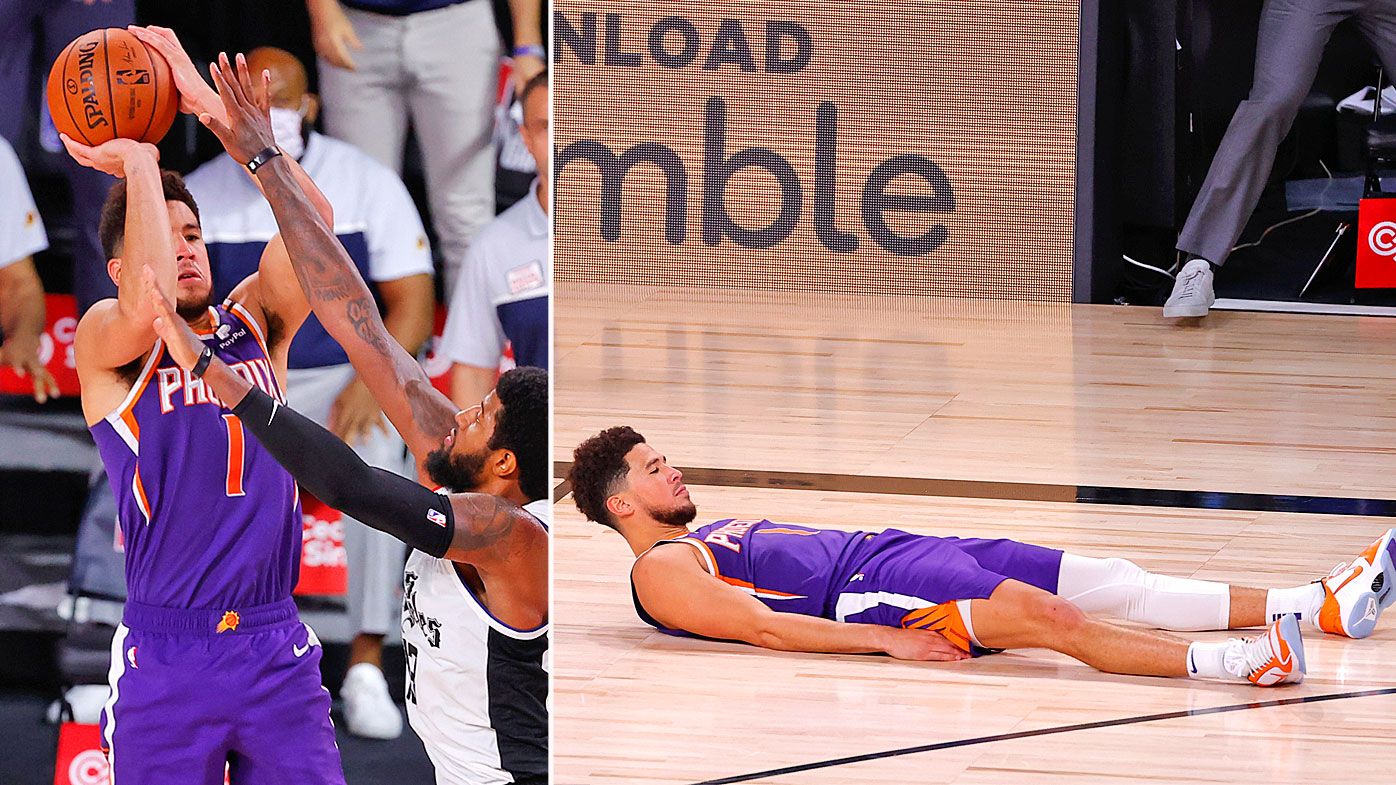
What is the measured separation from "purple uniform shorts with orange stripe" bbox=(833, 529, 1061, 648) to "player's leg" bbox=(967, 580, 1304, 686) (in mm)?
56

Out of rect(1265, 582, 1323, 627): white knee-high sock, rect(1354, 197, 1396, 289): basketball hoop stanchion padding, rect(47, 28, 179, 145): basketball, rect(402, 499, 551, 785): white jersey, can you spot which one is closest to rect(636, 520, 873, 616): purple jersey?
rect(1265, 582, 1323, 627): white knee-high sock

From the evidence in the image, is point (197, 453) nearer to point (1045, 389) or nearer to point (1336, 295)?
point (1045, 389)

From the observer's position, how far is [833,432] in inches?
265

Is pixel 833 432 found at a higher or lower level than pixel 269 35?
lower

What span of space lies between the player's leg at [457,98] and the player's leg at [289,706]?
0.62 meters

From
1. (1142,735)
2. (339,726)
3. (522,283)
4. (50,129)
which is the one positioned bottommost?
(1142,735)

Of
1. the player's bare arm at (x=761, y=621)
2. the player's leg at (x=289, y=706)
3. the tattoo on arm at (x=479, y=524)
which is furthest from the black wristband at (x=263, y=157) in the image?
the player's bare arm at (x=761, y=621)

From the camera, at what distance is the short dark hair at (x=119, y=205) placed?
2412mm

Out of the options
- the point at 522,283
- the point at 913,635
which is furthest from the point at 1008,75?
the point at 522,283

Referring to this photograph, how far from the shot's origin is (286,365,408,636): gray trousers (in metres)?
2.50

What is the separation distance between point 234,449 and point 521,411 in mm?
381

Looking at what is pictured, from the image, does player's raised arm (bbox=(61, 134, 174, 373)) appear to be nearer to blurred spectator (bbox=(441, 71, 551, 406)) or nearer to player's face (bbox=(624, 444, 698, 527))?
blurred spectator (bbox=(441, 71, 551, 406))

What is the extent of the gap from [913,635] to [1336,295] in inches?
229

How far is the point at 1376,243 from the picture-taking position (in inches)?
365
